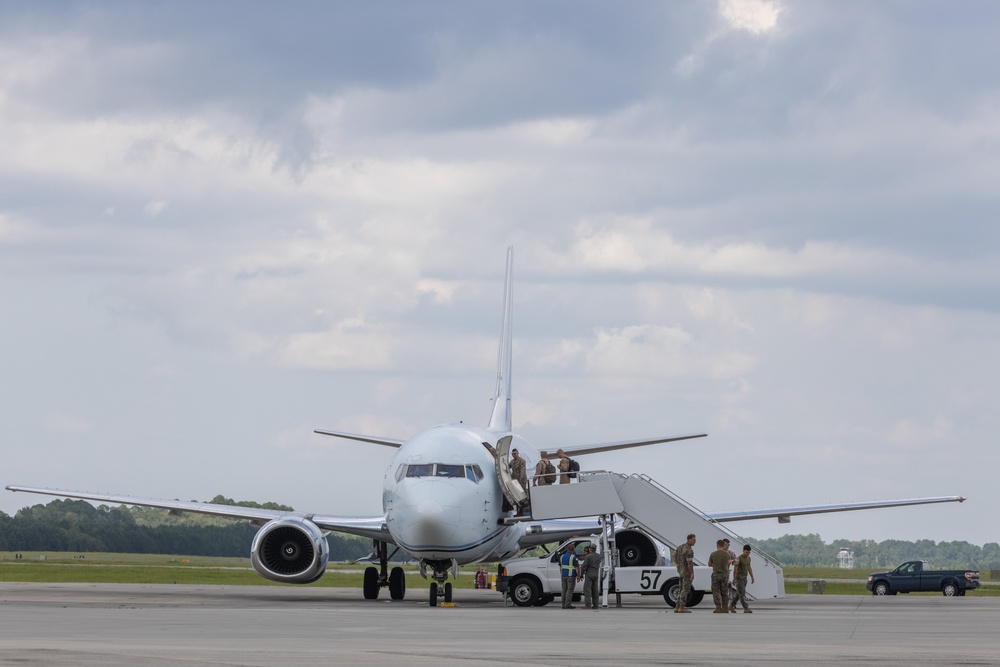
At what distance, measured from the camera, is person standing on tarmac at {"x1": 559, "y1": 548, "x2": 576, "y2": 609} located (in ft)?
103

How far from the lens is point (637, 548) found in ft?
123

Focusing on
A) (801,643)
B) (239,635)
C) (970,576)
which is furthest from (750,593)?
(970,576)

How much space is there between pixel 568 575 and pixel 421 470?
13.2 ft

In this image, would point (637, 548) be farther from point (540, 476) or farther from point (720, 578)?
point (720, 578)

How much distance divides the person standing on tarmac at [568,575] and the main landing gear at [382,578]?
5.54m

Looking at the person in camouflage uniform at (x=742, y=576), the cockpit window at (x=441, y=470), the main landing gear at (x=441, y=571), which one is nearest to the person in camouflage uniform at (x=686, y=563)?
the person in camouflage uniform at (x=742, y=576)

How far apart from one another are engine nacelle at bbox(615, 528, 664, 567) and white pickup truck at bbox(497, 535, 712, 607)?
11.9 ft

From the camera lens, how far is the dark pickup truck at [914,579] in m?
58.2

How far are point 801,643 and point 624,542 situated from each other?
62.6 feet

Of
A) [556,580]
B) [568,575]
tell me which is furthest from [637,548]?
[568,575]

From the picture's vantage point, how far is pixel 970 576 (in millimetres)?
58156

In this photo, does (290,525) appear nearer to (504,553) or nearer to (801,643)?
(504,553)

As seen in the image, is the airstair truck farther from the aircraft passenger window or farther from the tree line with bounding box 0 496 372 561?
the tree line with bounding box 0 496 372 561

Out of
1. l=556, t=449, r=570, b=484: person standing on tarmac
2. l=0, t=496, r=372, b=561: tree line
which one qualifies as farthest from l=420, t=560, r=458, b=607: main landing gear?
l=0, t=496, r=372, b=561: tree line
